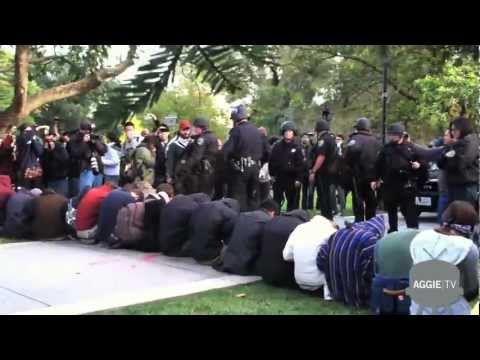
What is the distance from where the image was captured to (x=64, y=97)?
77 centimetres

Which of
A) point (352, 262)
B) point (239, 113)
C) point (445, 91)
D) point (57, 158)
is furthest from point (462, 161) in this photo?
point (239, 113)

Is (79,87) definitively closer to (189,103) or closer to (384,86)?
(189,103)

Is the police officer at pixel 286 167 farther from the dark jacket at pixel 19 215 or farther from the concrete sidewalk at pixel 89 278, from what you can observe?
the dark jacket at pixel 19 215

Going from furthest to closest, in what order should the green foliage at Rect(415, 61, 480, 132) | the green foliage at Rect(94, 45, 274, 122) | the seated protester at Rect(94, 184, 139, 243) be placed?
the seated protester at Rect(94, 184, 139, 243)
the green foliage at Rect(415, 61, 480, 132)
the green foliage at Rect(94, 45, 274, 122)

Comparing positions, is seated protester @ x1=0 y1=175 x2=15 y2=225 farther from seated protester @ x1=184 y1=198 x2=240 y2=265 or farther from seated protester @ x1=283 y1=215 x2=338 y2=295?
seated protester @ x1=283 y1=215 x2=338 y2=295

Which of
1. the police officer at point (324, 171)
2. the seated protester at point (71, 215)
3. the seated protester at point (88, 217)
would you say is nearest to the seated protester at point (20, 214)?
the seated protester at point (71, 215)

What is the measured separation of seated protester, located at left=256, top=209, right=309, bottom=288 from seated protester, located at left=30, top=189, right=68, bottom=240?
3.23m

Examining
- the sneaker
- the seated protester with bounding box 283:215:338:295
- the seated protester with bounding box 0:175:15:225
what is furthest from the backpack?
the seated protester with bounding box 283:215:338:295

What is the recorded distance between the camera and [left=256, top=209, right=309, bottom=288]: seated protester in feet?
17.3

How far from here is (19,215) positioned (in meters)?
7.86

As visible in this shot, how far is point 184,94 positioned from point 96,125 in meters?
0.11

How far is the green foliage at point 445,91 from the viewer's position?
0.92 m

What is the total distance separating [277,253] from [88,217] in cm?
Answer: 310

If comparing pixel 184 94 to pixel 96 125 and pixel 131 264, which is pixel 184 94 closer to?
pixel 96 125
